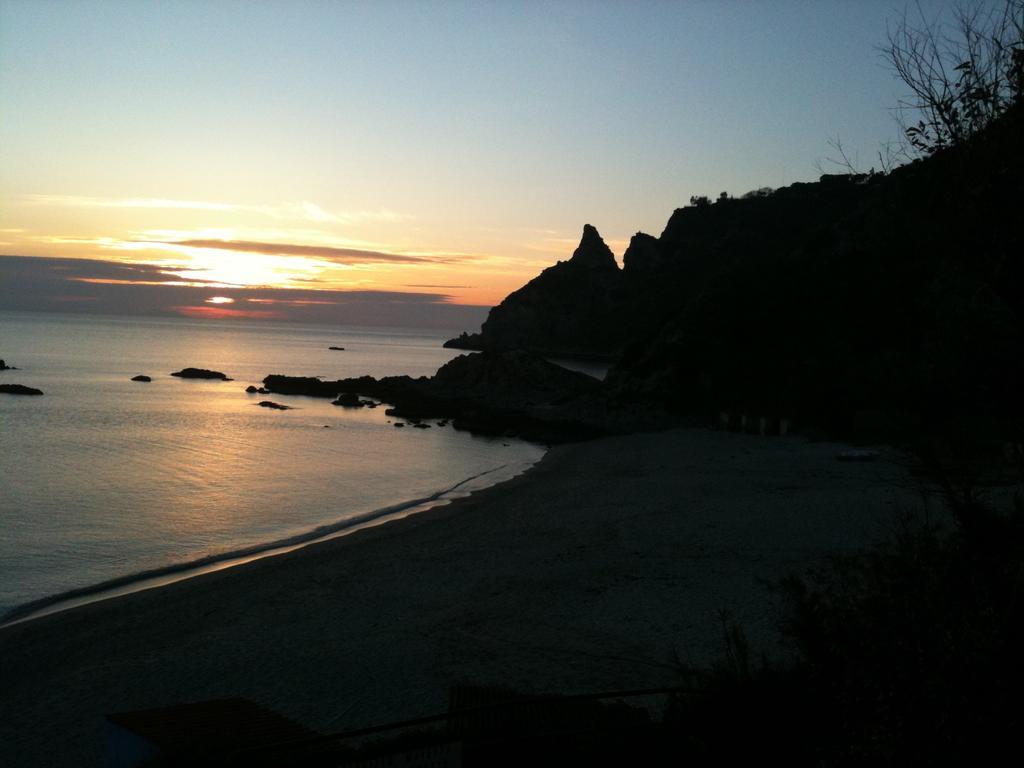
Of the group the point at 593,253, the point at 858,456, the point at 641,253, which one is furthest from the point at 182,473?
the point at 593,253

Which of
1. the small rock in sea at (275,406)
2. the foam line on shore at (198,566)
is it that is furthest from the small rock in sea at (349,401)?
the foam line on shore at (198,566)

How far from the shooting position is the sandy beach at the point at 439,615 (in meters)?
11.4

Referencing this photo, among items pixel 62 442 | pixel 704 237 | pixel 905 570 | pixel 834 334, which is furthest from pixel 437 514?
pixel 704 237

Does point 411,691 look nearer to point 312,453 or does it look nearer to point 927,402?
point 927,402

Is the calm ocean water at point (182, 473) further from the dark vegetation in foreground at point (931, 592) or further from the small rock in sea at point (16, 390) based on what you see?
the dark vegetation in foreground at point (931, 592)

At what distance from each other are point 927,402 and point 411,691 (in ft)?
24.9

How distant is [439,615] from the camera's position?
14.8m

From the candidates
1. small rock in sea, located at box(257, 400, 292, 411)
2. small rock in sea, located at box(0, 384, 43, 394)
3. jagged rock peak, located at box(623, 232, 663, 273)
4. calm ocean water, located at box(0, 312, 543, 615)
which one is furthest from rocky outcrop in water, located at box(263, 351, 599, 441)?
jagged rock peak, located at box(623, 232, 663, 273)

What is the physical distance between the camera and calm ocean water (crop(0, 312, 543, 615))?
2175cm

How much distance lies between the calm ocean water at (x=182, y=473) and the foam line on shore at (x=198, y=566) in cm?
35

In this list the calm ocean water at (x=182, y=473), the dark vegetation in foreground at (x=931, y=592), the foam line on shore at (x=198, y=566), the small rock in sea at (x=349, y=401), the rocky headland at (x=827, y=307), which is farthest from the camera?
the small rock in sea at (x=349, y=401)

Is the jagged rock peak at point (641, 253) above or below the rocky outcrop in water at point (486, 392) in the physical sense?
above

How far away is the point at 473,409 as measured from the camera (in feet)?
196

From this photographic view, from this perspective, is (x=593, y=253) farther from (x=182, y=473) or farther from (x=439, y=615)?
(x=439, y=615)
